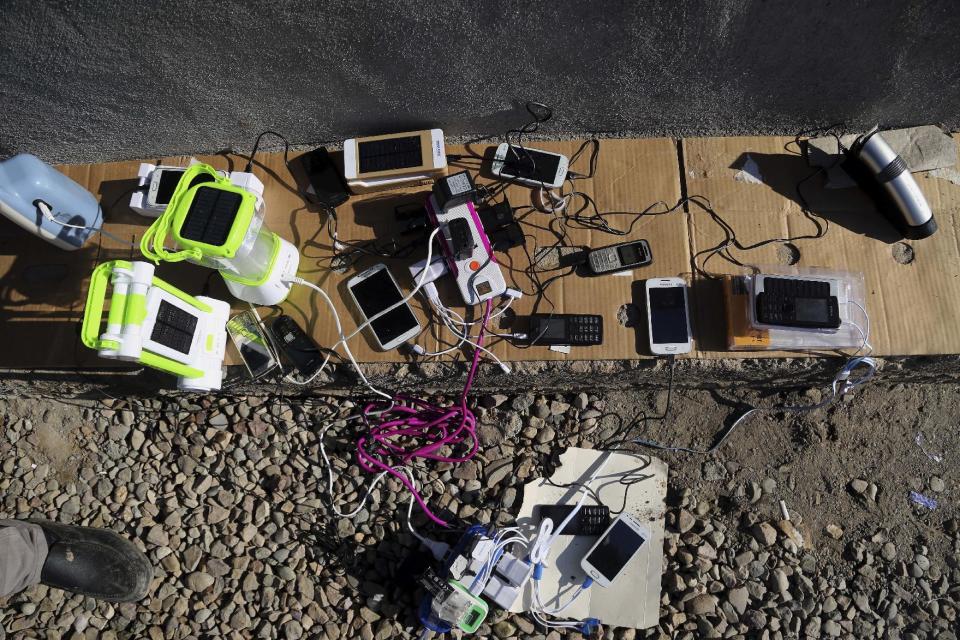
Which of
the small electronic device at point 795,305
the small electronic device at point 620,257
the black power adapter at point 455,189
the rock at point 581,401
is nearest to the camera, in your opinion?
the small electronic device at point 795,305

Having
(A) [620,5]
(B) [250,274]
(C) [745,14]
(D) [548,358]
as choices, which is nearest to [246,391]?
(B) [250,274]

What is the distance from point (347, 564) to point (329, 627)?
230 millimetres

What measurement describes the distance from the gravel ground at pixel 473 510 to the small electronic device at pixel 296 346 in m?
0.29

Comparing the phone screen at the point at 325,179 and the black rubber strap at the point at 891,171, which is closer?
the black rubber strap at the point at 891,171

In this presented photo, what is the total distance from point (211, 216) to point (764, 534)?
2275mm

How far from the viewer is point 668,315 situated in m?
2.21

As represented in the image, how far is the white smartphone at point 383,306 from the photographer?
2.22 meters

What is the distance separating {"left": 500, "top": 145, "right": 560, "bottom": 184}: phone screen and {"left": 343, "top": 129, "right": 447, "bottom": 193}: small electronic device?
0.83 ft

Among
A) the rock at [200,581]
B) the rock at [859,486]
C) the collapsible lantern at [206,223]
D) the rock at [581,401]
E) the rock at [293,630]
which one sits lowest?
the rock at [293,630]

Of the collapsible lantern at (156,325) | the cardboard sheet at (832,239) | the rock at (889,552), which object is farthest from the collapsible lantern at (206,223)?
the rock at (889,552)

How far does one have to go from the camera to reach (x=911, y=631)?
2309mm

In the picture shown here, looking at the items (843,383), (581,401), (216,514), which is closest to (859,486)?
(843,383)

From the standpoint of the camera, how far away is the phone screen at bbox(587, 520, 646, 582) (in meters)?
2.24

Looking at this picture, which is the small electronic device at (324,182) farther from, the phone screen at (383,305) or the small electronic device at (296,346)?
the small electronic device at (296,346)
